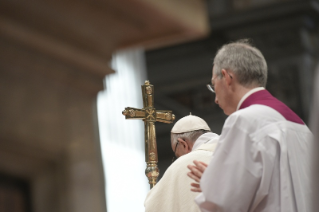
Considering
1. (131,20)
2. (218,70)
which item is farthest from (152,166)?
(131,20)

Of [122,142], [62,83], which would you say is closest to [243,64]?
[62,83]

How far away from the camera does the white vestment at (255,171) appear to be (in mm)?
2734

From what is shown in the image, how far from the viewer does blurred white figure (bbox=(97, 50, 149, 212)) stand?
893 centimetres

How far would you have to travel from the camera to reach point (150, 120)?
4203mm

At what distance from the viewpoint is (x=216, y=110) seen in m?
11.1

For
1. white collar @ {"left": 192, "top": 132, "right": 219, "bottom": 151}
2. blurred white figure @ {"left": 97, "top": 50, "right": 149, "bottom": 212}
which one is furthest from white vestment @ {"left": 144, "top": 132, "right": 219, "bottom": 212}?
blurred white figure @ {"left": 97, "top": 50, "right": 149, "bottom": 212}

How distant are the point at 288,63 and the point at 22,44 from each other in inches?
212

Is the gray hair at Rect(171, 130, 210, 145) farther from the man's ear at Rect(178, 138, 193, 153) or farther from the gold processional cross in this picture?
the gold processional cross

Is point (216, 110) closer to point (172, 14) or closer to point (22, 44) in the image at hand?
point (172, 14)

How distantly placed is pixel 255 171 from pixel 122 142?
22.5ft

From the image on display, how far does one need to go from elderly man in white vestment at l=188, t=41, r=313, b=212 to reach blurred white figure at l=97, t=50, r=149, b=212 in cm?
573

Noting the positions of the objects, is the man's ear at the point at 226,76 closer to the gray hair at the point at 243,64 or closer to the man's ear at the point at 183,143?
the gray hair at the point at 243,64

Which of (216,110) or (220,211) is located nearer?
(220,211)

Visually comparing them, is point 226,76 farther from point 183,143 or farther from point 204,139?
point 183,143
